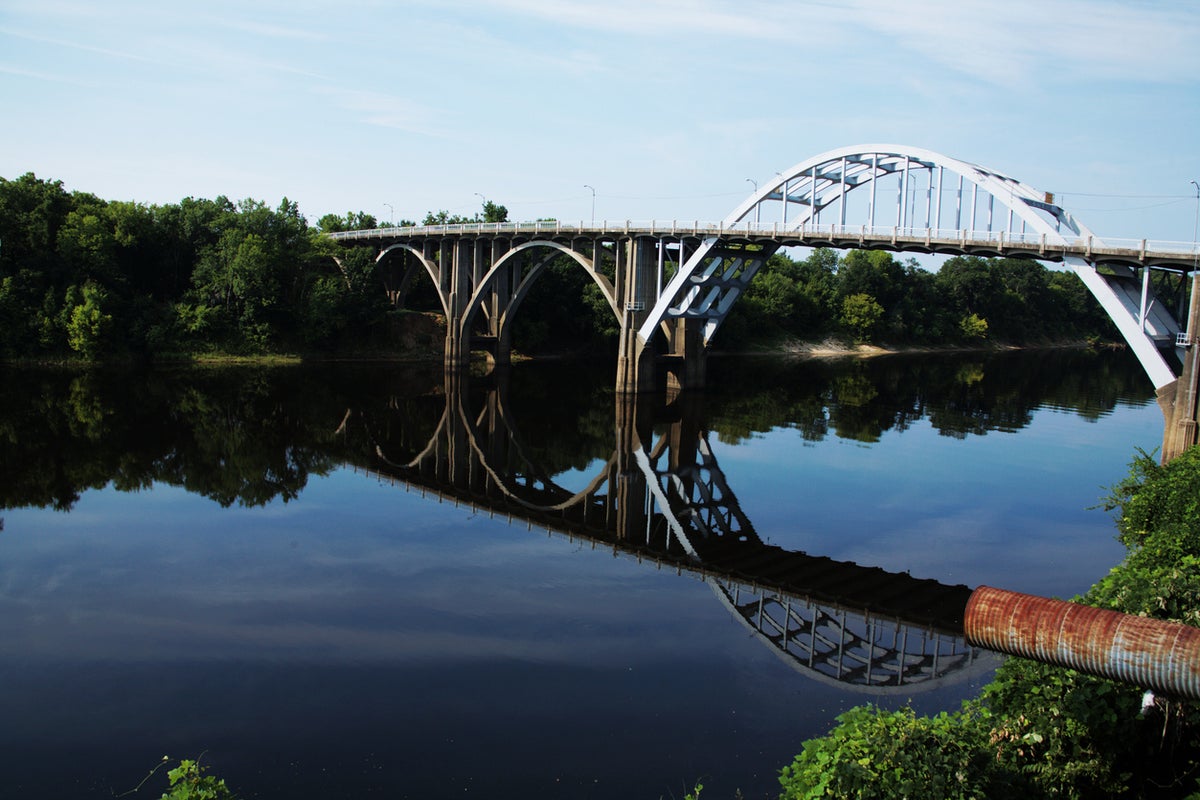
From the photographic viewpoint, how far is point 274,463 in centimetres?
3108

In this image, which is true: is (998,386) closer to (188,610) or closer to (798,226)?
(798,226)

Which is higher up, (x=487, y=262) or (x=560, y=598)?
(x=487, y=262)

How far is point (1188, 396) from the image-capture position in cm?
2998

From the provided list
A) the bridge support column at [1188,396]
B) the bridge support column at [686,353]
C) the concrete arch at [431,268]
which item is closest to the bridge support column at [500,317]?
the concrete arch at [431,268]

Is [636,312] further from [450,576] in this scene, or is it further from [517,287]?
[450,576]

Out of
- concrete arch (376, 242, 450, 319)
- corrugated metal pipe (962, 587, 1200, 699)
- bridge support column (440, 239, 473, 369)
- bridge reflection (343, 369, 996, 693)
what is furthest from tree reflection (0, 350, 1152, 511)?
corrugated metal pipe (962, 587, 1200, 699)

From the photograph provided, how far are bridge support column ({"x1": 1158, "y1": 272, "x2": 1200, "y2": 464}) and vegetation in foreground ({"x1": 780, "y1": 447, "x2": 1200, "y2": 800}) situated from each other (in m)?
22.3

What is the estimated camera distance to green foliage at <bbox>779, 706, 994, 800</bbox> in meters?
7.61

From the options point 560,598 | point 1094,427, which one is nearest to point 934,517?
point 560,598

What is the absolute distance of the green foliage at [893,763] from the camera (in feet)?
25.0

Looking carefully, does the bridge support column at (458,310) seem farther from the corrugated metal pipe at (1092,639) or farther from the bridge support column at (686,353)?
the corrugated metal pipe at (1092,639)

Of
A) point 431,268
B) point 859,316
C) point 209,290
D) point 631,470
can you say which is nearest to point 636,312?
point 631,470

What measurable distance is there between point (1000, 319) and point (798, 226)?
7840 cm

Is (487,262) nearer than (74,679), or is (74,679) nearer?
(74,679)
